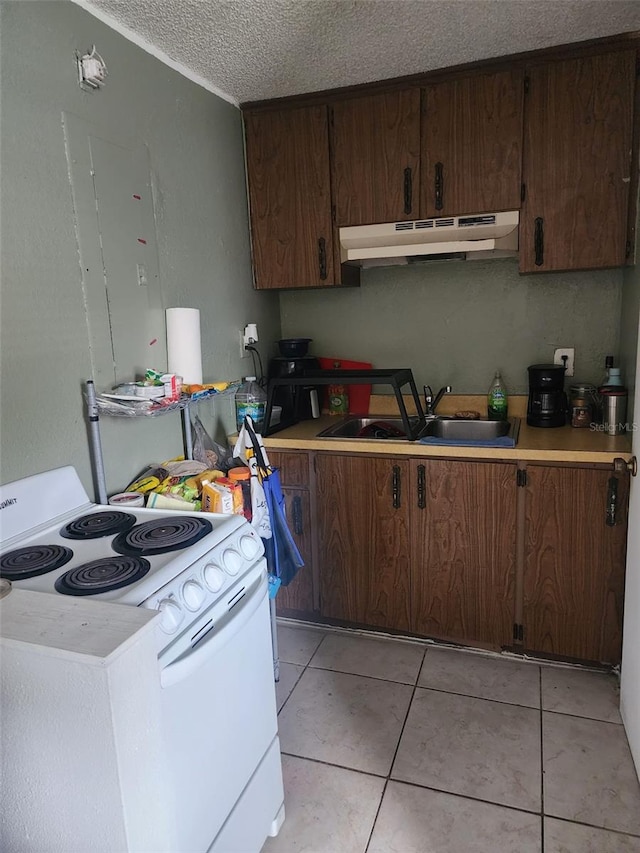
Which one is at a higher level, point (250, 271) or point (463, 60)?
point (463, 60)

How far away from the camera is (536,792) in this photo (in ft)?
5.28

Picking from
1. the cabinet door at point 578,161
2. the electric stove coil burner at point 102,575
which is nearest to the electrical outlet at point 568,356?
the cabinet door at point 578,161

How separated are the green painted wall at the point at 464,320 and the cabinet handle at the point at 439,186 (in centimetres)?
38

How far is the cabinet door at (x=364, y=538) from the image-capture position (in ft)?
7.41

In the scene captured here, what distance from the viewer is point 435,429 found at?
261 centimetres

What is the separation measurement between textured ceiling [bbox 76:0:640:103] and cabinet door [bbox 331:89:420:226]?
0.12 m

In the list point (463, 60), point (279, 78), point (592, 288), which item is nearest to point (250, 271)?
point (279, 78)

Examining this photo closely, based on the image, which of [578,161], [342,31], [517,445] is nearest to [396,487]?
[517,445]

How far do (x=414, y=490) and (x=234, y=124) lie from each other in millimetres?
1784

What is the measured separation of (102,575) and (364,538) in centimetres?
135

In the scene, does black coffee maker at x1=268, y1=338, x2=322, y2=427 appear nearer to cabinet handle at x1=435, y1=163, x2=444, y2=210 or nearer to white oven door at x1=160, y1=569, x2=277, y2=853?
cabinet handle at x1=435, y1=163, x2=444, y2=210

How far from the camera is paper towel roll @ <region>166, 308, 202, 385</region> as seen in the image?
79.6 inches

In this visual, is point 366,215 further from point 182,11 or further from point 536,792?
point 536,792

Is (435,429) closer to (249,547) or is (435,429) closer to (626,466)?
(626,466)
